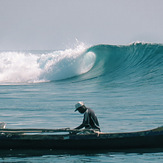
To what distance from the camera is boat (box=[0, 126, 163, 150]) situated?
40.3 ft

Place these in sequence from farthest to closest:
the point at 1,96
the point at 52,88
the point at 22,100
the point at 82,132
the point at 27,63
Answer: the point at 27,63 → the point at 52,88 → the point at 1,96 → the point at 22,100 → the point at 82,132

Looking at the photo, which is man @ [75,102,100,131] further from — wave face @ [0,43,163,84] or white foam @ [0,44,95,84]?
white foam @ [0,44,95,84]

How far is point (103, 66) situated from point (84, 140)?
73.0 ft

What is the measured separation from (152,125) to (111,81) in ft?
46.4

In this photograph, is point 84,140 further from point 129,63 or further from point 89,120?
point 129,63

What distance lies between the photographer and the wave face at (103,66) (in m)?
30.9

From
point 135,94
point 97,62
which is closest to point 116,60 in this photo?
point 97,62

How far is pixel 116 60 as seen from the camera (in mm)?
35188

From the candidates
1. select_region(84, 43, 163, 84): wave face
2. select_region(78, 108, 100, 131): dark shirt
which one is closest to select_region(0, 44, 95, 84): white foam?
select_region(84, 43, 163, 84): wave face

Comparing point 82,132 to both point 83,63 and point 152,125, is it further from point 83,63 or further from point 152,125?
point 83,63

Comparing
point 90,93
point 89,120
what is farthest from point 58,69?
point 89,120

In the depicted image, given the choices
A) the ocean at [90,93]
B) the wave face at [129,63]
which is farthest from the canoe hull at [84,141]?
the wave face at [129,63]

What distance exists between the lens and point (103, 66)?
34594mm

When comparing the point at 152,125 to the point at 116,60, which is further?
the point at 116,60
